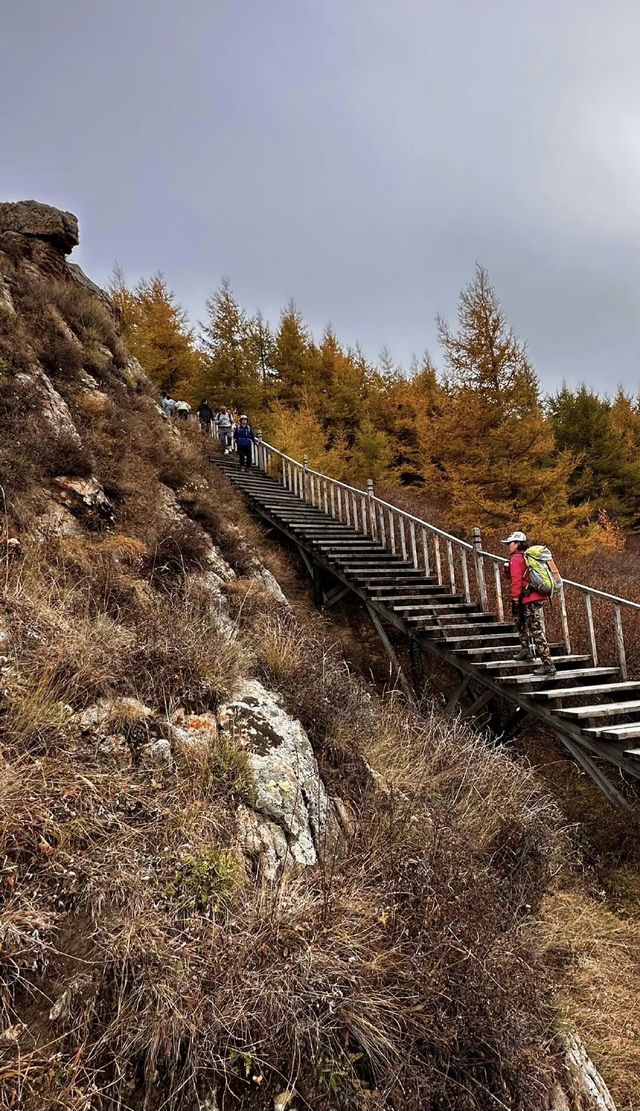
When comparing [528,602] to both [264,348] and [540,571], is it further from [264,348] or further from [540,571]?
[264,348]

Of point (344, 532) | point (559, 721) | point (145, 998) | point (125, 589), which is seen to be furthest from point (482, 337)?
point (145, 998)

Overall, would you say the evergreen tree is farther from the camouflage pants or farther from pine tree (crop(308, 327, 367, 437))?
the camouflage pants

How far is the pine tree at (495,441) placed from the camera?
533 inches

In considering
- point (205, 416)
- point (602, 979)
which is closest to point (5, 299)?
point (205, 416)

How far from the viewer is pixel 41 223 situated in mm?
14062

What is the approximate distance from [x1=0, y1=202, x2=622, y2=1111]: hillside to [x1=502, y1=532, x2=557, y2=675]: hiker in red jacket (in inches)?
65.7

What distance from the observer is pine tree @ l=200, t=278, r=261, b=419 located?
2058cm

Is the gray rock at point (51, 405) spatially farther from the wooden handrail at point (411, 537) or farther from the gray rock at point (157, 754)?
the gray rock at point (157, 754)

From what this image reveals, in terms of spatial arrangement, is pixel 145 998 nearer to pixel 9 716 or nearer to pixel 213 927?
pixel 213 927

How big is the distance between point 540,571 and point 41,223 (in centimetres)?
1555

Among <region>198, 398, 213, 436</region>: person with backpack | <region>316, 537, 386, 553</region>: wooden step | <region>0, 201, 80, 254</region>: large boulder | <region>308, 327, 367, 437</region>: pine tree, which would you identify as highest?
<region>0, 201, 80, 254</region>: large boulder

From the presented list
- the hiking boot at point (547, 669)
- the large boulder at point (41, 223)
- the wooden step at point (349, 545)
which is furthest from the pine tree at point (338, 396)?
the hiking boot at point (547, 669)

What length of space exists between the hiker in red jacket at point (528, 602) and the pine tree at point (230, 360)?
51.2 ft

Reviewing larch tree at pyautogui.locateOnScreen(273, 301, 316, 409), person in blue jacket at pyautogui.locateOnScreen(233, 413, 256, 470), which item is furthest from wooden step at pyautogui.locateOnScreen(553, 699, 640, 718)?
larch tree at pyautogui.locateOnScreen(273, 301, 316, 409)
